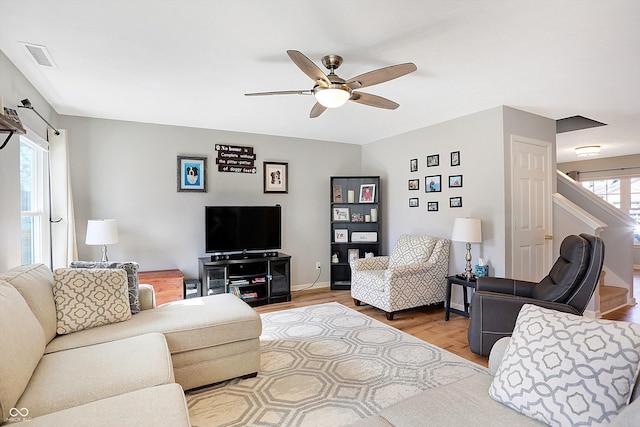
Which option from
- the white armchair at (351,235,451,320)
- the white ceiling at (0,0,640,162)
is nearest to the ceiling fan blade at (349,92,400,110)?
the white ceiling at (0,0,640,162)

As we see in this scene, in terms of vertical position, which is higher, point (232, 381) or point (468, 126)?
point (468, 126)

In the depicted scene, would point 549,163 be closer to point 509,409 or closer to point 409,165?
point 409,165

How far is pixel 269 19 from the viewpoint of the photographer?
6.26 feet

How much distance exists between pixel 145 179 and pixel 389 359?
Result: 11.5 feet

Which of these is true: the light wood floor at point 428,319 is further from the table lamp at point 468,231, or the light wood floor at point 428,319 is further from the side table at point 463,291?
the table lamp at point 468,231

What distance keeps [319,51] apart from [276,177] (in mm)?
2755

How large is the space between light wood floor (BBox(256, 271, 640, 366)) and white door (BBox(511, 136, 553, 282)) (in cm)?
93

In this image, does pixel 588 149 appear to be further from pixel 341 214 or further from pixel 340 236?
pixel 340 236

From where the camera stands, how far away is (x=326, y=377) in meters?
2.43

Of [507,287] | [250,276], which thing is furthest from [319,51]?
[250,276]

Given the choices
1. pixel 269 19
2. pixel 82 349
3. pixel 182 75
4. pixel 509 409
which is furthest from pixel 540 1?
pixel 82 349

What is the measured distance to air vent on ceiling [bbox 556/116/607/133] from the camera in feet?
14.2

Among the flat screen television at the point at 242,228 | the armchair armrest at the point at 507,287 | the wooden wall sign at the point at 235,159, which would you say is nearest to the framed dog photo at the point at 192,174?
the wooden wall sign at the point at 235,159

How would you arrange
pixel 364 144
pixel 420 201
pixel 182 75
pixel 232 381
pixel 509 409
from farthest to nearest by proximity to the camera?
pixel 364 144, pixel 420 201, pixel 182 75, pixel 232 381, pixel 509 409
